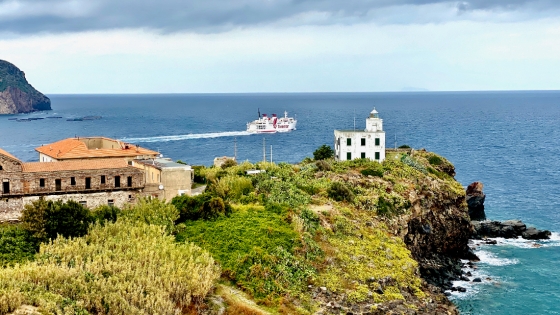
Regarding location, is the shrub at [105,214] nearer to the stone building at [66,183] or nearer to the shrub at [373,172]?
the stone building at [66,183]

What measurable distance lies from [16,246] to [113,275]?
308 inches

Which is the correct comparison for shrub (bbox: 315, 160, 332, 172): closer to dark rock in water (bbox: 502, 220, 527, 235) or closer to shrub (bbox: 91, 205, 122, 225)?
dark rock in water (bbox: 502, 220, 527, 235)

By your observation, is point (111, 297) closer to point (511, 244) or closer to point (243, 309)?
point (243, 309)

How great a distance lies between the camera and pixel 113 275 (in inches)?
1043

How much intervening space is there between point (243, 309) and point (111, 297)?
6.79 meters

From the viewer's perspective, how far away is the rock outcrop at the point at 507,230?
199 feet

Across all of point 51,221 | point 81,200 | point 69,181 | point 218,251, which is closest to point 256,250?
point 218,251

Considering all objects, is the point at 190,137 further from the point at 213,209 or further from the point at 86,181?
the point at 213,209

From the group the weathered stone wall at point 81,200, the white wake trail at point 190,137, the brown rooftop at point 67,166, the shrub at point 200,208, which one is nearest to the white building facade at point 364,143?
the shrub at point 200,208

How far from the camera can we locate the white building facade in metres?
66.1

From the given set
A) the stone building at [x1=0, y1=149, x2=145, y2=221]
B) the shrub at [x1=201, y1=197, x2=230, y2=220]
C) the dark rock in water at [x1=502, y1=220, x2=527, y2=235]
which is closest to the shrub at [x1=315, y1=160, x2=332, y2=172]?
the shrub at [x1=201, y1=197, x2=230, y2=220]

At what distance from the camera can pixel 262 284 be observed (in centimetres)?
3052

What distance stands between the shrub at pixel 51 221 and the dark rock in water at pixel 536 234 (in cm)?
4835

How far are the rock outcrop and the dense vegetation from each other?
17.0 metres
